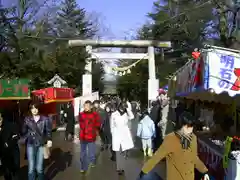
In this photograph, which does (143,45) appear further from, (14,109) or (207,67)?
(207,67)

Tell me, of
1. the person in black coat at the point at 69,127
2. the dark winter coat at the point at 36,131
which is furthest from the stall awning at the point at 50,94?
the dark winter coat at the point at 36,131

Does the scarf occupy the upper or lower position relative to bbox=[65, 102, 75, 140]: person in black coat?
upper

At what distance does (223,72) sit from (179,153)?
1740 millimetres

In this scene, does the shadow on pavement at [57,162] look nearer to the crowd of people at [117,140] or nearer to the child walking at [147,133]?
the crowd of people at [117,140]

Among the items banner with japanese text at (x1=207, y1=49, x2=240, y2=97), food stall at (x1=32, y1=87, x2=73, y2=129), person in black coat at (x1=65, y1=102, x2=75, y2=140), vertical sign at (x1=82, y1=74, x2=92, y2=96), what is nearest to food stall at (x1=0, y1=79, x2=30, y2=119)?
food stall at (x1=32, y1=87, x2=73, y2=129)

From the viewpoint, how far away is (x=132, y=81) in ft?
156

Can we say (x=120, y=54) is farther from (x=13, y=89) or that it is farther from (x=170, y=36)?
(x=13, y=89)

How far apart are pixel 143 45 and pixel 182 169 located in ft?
71.4

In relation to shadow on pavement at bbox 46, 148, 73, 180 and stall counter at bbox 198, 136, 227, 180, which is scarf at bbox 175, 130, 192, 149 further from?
shadow on pavement at bbox 46, 148, 73, 180

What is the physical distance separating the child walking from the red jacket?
3.23 meters

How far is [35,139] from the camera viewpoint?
24.4 ft

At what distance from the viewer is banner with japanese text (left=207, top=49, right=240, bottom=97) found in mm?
5711

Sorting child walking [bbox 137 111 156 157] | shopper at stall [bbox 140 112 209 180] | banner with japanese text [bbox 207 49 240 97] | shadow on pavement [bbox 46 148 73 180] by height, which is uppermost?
banner with japanese text [bbox 207 49 240 97]

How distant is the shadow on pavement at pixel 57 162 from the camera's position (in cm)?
967
